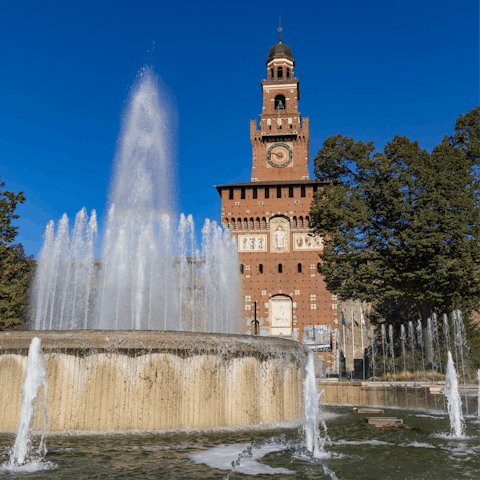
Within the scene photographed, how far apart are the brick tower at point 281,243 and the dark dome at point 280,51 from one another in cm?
634

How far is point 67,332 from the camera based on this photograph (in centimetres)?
621

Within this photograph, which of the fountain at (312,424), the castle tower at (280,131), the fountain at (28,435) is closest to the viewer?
the fountain at (28,435)

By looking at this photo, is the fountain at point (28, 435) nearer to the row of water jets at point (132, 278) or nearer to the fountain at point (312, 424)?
the fountain at point (312, 424)

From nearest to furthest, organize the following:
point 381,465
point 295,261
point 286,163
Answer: point 381,465, point 295,261, point 286,163

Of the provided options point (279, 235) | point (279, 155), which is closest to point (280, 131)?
point (279, 155)

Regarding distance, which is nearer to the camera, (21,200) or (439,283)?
(439,283)

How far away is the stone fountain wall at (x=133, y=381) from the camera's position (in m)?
6.06

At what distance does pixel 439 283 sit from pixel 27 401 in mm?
14618

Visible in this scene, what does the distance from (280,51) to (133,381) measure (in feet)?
118

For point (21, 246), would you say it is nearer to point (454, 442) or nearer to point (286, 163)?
point (286, 163)

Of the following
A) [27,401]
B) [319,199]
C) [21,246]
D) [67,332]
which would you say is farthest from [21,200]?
[27,401]

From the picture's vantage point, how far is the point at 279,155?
3519cm

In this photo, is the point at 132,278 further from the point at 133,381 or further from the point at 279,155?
the point at 279,155

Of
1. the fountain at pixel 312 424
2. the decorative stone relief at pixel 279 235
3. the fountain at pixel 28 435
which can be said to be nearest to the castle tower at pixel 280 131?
the decorative stone relief at pixel 279 235
